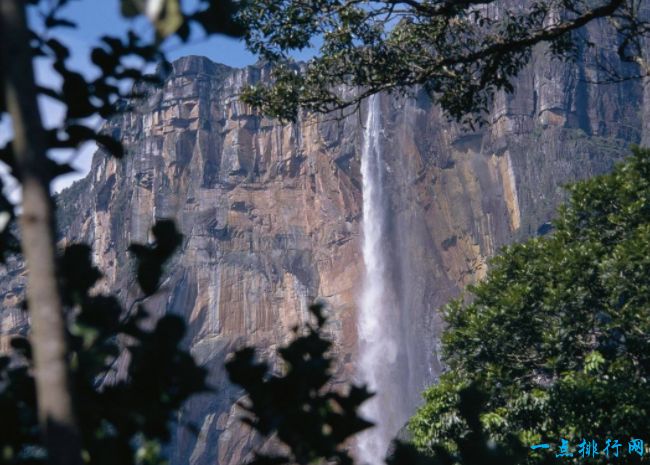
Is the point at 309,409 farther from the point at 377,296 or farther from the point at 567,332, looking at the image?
the point at 377,296

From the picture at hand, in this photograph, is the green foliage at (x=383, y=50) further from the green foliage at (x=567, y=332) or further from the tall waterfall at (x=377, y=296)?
the tall waterfall at (x=377, y=296)

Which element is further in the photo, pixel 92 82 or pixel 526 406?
pixel 526 406

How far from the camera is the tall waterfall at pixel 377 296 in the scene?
56094 millimetres

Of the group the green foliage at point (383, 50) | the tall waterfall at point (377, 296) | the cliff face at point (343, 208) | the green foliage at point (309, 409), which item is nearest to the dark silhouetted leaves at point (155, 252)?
the green foliage at point (309, 409)

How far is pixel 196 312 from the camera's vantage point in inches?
2296

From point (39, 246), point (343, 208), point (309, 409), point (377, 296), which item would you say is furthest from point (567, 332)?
point (343, 208)

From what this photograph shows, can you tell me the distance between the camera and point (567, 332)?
11.4 metres

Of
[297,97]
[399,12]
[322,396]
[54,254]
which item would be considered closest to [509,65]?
[399,12]

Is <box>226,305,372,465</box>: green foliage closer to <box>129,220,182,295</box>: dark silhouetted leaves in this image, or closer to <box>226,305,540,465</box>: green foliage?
<box>226,305,540,465</box>: green foliage

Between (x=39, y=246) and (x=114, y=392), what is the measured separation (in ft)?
1.70

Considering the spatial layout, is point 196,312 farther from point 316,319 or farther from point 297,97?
point 316,319

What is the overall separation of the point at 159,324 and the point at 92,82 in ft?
3.07

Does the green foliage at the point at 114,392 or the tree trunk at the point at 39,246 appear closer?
the tree trunk at the point at 39,246

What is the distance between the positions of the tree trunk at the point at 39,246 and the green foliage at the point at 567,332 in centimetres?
829
